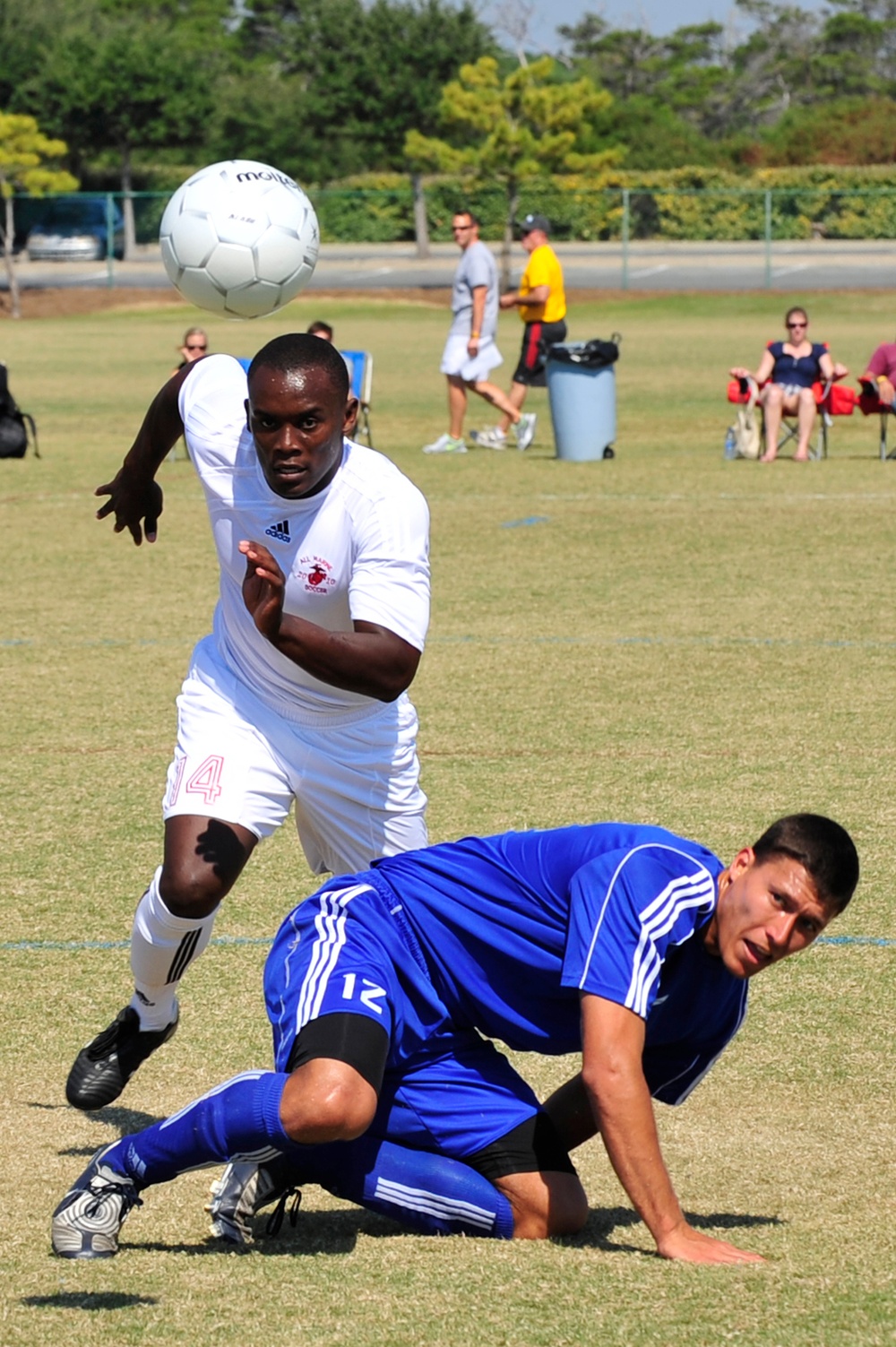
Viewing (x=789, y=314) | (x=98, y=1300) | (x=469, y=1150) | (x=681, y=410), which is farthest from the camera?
(x=681, y=410)

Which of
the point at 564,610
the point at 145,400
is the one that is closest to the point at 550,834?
the point at 564,610

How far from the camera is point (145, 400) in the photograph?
76.7ft

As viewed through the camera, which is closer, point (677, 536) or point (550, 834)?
point (550, 834)

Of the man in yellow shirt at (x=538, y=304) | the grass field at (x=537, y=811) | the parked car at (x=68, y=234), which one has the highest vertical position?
the parked car at (x=68, y=234)

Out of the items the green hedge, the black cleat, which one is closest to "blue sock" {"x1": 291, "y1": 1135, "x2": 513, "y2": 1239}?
the black cleat

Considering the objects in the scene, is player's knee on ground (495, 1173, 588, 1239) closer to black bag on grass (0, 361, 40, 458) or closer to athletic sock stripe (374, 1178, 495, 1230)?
athletic sock stripe (374, 1178, 495, 1230)

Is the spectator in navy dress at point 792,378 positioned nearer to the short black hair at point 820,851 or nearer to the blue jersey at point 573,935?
the blue jersey at point 573,935

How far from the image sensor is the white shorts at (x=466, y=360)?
1741 cm

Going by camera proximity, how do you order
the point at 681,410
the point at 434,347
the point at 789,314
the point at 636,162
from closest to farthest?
the point at 789,314 < the point at 681,410 < the point at 434,347 < the point at 636,162

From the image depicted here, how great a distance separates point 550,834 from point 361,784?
83cm

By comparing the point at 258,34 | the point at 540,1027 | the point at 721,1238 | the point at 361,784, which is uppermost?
the point at 258,34

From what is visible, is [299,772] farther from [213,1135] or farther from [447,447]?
[447,447]

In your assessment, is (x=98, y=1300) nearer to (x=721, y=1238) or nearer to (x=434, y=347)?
(x=721, y=1238)

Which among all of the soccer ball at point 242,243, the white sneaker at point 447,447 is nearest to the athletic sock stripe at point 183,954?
the soccer ball at point 242,243
